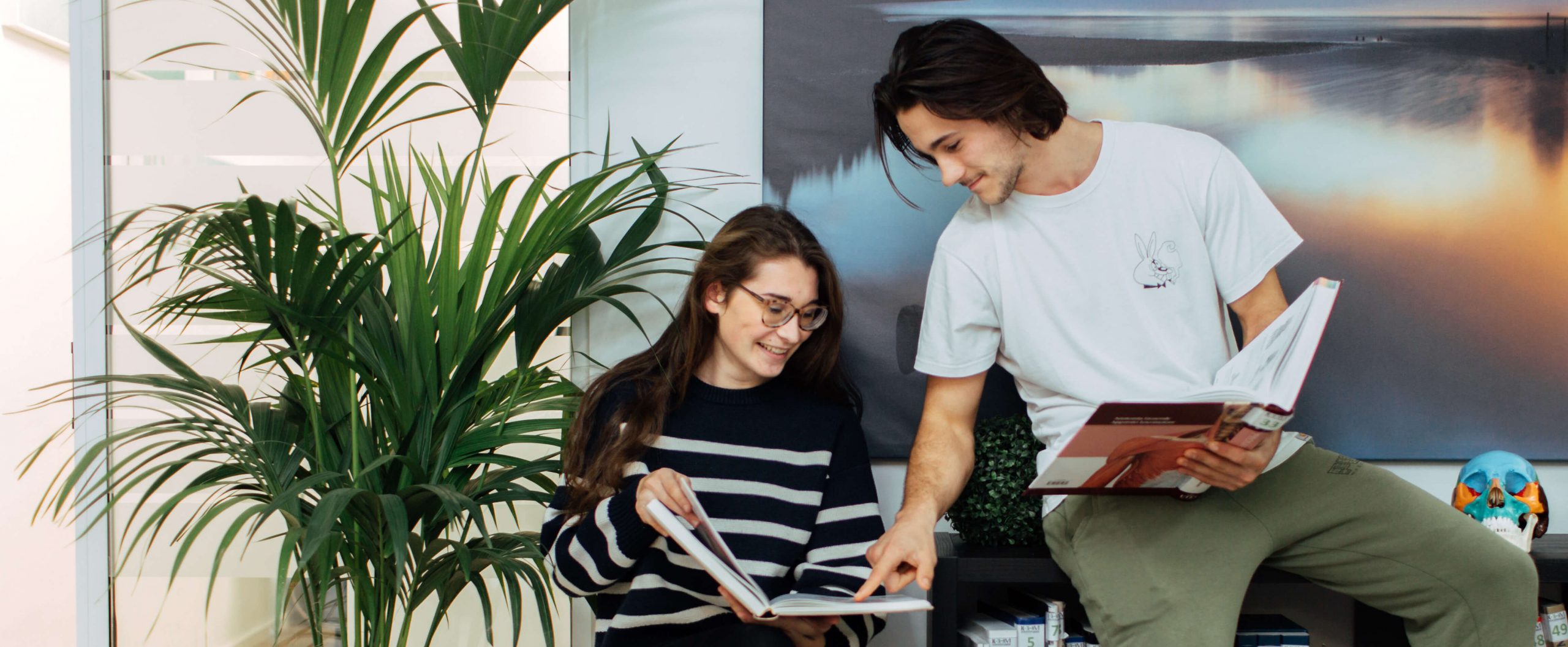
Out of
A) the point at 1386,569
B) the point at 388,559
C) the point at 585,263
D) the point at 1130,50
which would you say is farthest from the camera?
the point at 1130,50

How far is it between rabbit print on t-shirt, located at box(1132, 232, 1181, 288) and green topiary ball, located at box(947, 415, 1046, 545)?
335 mm

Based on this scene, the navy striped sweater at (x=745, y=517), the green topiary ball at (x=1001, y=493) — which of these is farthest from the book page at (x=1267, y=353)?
the navy striped sweater at (x=745, y=517)

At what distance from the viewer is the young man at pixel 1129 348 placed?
142 centimetres

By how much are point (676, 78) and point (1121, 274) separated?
3.08ft

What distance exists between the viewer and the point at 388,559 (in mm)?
1563

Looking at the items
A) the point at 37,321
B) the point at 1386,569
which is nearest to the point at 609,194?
the point at 1386,569

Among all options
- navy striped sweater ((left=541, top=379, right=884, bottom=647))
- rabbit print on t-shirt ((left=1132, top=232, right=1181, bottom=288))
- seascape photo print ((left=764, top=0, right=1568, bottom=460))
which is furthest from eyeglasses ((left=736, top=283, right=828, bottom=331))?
rabbit print on t-shirt ((left=1132, top=232, right=1181, bottom=288))

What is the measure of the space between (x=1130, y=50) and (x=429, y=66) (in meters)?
1.41

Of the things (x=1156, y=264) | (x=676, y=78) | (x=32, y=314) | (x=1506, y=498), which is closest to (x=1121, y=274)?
(x=1156, y=264)

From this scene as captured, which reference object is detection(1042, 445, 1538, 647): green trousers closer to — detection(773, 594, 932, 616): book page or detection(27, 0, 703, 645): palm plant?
detection(773, 594, 932, 616): book page

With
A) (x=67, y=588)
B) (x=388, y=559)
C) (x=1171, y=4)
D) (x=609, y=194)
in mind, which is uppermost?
(x=1171, y=4)

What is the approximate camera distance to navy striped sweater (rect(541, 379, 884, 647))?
4.92 feet

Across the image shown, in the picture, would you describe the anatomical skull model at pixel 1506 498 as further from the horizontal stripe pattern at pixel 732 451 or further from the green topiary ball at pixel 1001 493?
the horizontal stripe pattern at pixel 732 451

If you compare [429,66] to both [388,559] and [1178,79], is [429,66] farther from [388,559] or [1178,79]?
[1178,79]
